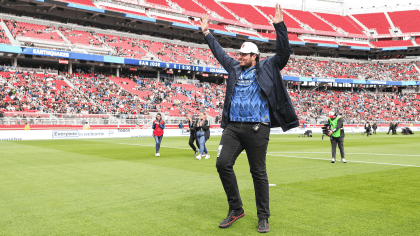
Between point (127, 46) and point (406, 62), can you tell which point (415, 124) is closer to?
point (406, 62)

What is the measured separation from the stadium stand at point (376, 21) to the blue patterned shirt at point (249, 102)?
87.9 m

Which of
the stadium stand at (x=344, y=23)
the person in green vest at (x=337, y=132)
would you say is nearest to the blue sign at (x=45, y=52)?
the person in green vest at (x=337, y=132)

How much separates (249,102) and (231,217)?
1.59 m

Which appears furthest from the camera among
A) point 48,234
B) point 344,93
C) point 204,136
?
point 344,93

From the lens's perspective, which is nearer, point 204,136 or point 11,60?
point 204,136

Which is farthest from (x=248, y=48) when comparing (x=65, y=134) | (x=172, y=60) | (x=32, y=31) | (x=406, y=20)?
(x=406, y=20)

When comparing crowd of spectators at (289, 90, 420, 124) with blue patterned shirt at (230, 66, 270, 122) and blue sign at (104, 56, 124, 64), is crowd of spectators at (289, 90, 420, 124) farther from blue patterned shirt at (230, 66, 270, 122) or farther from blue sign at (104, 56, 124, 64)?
blue patterned shirt at (230, 66, 270, 122)

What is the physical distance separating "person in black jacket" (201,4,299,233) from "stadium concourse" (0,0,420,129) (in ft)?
89.6

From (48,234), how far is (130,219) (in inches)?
42.8

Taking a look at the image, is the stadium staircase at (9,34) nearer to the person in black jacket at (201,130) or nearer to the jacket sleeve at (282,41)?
the person in black jacket at (201,130)

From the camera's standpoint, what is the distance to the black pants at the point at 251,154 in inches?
173

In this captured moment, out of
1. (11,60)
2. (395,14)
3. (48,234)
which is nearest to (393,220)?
(48,234)

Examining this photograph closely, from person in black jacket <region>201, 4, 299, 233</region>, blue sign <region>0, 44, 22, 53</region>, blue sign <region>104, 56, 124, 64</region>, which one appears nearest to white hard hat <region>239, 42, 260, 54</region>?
person in black jacket <region>201, 4, 299, 233</region>

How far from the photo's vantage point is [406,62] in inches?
2928
